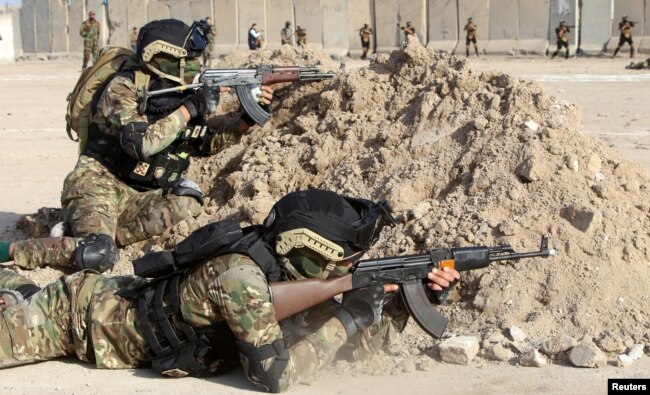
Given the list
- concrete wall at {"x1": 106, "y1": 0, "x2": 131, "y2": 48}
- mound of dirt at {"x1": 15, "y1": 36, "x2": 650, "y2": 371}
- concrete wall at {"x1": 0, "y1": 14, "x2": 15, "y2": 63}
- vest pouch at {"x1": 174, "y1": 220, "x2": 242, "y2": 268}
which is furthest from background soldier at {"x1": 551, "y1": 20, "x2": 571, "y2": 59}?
vest pouch at {"x1": 174, "y1": 220, "x2": 242, "y2": 268}

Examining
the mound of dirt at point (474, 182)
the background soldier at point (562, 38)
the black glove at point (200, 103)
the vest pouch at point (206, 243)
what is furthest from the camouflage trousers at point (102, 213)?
the background soldier at point (562, 38)

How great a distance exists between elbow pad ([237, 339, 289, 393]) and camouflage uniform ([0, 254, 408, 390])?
0.02 metres

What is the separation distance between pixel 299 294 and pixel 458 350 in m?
0.89

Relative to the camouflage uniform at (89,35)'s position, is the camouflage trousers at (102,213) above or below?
below

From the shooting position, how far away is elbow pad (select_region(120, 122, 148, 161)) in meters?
6.50

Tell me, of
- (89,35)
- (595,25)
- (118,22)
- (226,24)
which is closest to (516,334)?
(89,35)

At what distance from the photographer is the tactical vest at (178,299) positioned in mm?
4266

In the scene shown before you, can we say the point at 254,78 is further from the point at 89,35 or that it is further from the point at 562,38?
the point at 89,35

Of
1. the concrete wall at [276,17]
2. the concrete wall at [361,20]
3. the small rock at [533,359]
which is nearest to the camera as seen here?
the small rock at [533,359]

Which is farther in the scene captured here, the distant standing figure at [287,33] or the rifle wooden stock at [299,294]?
the distant standing figure at [287,33]

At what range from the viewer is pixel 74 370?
4.71 m

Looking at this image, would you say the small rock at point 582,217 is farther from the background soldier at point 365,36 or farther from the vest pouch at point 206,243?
the background soldier at point 365,36

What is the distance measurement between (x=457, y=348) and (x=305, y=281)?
87 centimetres

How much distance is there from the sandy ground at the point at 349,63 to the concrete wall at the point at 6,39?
7762mm
